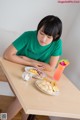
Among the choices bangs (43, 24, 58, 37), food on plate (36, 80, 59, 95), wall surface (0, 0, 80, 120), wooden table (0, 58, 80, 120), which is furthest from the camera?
wall surface (0, 0, 80, 120)

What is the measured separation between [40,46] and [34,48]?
0.05 m

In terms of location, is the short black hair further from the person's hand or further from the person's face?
the person's hand

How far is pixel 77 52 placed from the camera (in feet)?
6.63

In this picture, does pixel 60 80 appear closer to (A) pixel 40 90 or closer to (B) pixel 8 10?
(A) pixel 40 90

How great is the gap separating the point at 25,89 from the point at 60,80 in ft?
1.27

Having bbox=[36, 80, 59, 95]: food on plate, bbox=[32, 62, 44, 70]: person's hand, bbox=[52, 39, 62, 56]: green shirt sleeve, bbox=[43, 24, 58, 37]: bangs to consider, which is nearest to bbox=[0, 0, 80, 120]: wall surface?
bbox=[52, 39, 62, 56]: green shirt sleeve

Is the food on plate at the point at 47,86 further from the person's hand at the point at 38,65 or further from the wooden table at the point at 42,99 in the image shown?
the person's hand at the point at 38,65

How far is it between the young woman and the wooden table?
17 cm

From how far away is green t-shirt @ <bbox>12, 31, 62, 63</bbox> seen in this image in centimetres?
166

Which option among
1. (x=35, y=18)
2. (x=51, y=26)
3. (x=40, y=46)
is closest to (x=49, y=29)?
(x=51, y=26)

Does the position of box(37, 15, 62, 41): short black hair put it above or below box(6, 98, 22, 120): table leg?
above

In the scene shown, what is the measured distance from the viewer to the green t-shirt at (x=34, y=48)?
1.66 meters

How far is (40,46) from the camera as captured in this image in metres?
1.70

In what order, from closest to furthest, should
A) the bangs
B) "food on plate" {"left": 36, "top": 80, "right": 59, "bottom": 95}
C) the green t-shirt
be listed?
"food on plate" {"left": 36, "top": 80, "right": 59, "bottom": 95}, the bangs, the green t-shirt
